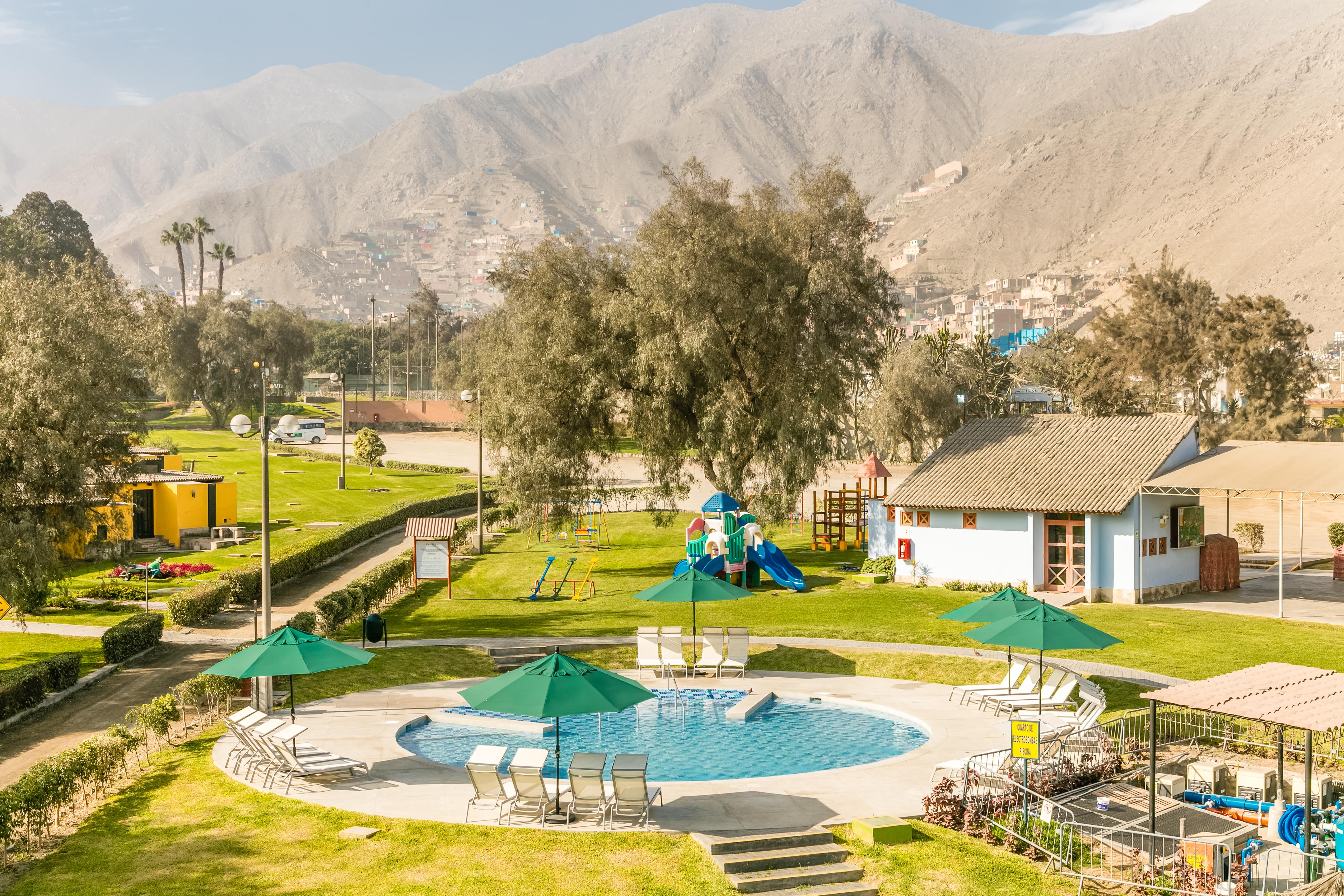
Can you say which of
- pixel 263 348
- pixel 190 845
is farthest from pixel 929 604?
pixel 263 348

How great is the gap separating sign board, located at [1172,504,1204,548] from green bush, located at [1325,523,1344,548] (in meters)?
11.9

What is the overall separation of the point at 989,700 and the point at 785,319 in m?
19.5

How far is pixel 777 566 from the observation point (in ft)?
117

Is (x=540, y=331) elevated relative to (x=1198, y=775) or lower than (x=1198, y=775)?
elevated

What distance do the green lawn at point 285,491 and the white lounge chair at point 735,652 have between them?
20.3 meters

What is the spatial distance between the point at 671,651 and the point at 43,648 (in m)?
16.6

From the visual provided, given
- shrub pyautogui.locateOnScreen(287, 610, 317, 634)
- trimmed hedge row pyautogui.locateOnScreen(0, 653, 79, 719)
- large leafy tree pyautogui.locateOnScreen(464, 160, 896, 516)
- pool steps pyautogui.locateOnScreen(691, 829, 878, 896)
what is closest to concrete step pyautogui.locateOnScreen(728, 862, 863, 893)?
pool steps pyautogui.locateOnScreen(691, 829, 878, 896)

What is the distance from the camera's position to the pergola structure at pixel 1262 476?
29.9 metres

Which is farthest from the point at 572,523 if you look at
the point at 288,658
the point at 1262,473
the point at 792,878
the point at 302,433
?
the point at 302,433

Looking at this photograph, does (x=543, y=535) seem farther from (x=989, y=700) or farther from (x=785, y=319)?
(x=989, y=700)

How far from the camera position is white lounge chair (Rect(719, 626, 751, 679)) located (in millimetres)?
24516

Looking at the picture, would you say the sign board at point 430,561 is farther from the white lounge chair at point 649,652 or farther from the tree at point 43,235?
the tree at point 43,235

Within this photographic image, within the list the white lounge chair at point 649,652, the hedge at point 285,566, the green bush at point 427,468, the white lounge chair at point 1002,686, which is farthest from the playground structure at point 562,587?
the green bush at point 427,468

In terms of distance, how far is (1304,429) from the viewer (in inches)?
3300
